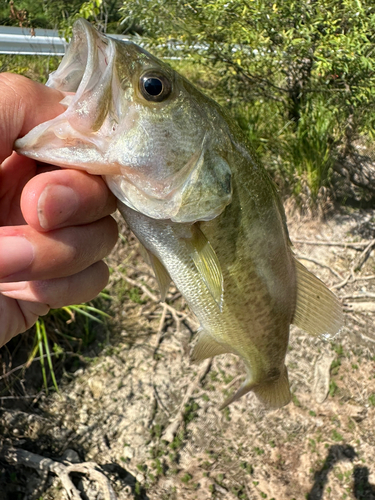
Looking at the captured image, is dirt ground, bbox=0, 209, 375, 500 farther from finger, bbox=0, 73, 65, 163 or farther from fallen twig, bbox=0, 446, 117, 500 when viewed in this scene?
finger, bbox=0, 73, 65, 163

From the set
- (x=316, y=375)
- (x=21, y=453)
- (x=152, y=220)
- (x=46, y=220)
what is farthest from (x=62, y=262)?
(x=316, y=375)

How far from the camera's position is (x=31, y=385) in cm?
327

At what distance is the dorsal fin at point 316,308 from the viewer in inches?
59.9

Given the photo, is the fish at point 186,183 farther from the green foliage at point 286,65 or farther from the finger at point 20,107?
the green foliage at point 286,65

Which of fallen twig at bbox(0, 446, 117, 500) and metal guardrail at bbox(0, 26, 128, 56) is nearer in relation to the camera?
fallen twig at bbox(0, 446, 117, 500)

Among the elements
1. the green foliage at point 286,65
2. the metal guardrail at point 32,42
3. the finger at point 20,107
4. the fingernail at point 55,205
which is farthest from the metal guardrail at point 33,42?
the fingernail at point 55,205

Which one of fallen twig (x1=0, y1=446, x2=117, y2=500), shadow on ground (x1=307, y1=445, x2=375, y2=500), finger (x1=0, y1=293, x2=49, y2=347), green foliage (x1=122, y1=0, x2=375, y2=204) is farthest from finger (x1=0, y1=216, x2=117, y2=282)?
green foliage (x1=122, y1=0, x2=375, y2=204)

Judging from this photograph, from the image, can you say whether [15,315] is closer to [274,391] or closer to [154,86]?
[154,86]

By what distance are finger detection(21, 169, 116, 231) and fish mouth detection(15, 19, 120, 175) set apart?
75 millimetres

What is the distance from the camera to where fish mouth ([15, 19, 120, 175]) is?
0.90 m

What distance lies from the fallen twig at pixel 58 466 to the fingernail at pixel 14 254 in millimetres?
2243

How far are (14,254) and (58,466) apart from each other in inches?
90.3

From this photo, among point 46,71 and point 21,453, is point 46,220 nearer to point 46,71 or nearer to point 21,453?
point 21,453

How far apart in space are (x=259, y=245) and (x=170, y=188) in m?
0.39
